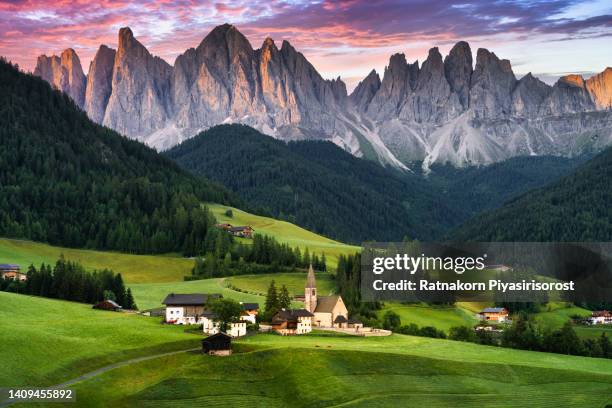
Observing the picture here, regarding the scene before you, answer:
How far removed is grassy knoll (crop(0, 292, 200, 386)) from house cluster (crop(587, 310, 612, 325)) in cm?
9109

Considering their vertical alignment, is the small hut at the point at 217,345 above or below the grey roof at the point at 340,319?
below

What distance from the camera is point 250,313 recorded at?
414 ft

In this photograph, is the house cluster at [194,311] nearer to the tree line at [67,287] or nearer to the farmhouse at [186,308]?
the farmhouse at [186,308]

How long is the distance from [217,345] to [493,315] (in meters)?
83.4

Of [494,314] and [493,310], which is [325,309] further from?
[493,310]

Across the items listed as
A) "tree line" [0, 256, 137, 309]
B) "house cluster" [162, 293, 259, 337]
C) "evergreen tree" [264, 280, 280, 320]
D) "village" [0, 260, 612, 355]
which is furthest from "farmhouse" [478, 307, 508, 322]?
"tree line" [0, 256, 137, 309]

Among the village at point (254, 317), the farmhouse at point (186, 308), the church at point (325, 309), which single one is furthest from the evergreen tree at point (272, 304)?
the farmhouse at point (186, 308)

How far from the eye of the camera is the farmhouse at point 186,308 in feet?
398

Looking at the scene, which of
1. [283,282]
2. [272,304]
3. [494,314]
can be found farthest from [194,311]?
[494,314]

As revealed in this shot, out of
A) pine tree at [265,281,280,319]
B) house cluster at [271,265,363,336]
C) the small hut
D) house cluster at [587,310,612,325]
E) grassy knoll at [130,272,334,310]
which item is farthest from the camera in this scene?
house cluster at [587,310,612,325]

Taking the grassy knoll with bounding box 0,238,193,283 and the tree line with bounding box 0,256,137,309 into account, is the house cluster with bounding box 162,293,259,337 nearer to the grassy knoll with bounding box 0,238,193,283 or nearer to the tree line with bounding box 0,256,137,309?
the tree line with bounding box 0,256,137,309

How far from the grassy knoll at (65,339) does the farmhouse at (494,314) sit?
6794 cm

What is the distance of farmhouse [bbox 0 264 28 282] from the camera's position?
149 m

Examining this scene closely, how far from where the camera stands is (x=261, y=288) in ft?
557
